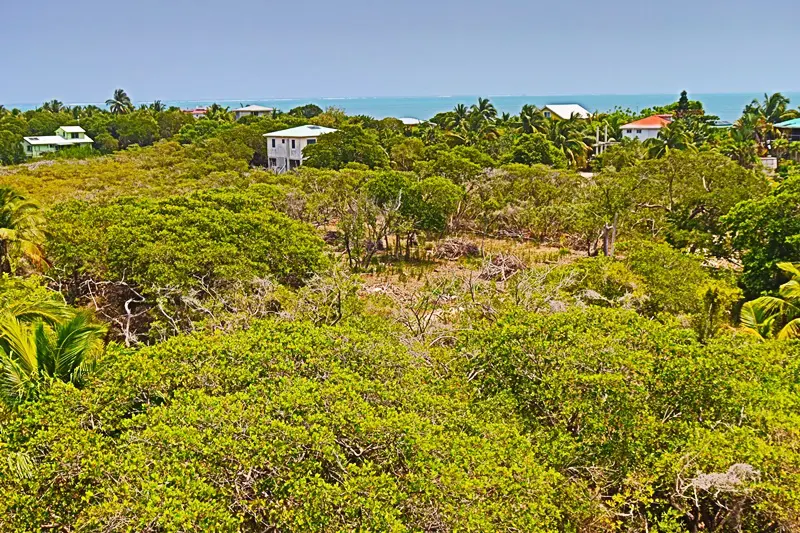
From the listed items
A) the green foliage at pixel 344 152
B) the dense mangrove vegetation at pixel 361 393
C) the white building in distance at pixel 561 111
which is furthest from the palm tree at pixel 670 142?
the white building in distance at pixel 561 111

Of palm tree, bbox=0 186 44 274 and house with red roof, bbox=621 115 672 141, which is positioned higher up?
house with red roof, bbox=621 115 672 141

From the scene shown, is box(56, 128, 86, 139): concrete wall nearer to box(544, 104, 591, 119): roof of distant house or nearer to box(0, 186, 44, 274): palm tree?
box(544, 104, 591, 119): roof of distant house

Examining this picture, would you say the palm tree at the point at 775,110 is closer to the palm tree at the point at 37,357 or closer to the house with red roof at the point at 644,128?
the house with red roof at the point at 644,128

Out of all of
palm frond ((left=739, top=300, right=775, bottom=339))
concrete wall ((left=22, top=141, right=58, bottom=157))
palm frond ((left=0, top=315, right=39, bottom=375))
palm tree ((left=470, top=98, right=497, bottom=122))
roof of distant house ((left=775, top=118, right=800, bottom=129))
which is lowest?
palm frond ((left=739, top=300, right=775, bottom=339))

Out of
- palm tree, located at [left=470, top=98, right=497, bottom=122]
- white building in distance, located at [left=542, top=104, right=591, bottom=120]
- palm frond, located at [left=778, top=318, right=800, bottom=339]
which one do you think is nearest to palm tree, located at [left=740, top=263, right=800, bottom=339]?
palm frond, located at [left=778, top=318, right=800, bottom=339]

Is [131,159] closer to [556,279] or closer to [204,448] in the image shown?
[556,279]

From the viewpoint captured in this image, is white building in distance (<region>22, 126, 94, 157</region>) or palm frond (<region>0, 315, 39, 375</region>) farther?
white building in distance (<region>22, 126, 94, 157</region>)

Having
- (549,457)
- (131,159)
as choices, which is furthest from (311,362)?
(131,159)

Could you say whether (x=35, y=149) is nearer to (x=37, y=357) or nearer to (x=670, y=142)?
(x=670, y=142)
